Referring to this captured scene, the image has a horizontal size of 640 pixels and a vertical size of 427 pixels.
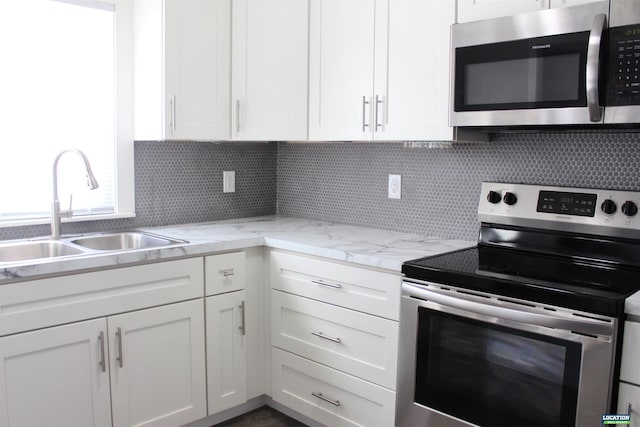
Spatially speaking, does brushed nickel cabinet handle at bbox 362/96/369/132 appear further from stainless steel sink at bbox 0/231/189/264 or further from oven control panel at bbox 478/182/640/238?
stainless steel sink at bbox 0/231/189/264

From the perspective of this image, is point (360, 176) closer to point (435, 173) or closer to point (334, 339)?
point (435, 173)

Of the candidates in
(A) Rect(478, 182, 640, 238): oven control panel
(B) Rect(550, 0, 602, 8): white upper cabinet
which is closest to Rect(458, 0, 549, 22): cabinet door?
(B) Rect(550, 0, 602, 8): white upper cabinet

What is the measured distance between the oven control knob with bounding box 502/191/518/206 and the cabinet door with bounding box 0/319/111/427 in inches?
61.9

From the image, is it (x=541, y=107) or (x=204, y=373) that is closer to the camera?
(x=541, y=107)

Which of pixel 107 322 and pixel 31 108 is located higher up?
pixel 31 108

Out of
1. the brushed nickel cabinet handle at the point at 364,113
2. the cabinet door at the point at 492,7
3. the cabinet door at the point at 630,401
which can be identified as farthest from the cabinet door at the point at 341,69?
the cabinet door at the point at 630,401

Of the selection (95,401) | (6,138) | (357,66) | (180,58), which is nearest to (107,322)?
(95,401)

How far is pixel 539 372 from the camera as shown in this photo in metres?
1.72

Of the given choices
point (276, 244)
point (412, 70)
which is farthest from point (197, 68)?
point (412, 70)

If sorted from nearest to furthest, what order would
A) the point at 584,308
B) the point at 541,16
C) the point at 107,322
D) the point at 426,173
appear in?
the point at 584,308
the point at 541,16
the point at 107,322
the point at 426,173

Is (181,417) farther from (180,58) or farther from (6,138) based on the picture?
(180,58)

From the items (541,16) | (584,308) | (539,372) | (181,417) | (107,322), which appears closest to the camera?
(584,308)

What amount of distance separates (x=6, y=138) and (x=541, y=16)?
6.80 ft

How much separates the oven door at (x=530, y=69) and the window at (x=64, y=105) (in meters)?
1.53
